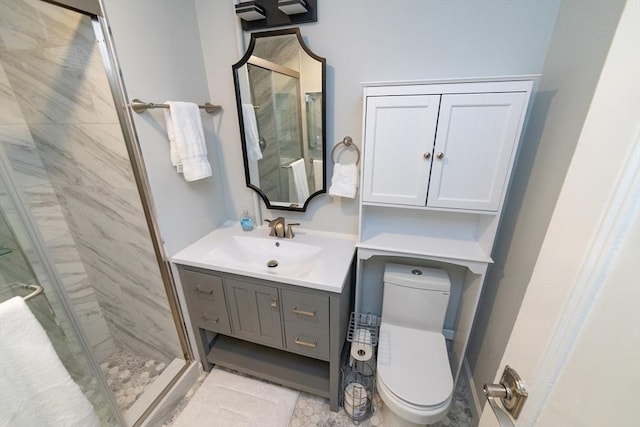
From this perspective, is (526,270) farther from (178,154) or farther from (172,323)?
(172,323)

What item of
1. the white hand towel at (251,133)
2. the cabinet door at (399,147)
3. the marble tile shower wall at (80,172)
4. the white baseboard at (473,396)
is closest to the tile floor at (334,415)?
the white baseboard at (473,396)

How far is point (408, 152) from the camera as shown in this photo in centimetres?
129

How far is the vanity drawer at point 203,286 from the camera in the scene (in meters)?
1.47

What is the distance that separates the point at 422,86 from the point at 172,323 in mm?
1924

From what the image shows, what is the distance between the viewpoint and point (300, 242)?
1663 millimetres

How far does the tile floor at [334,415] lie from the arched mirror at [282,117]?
1.21m

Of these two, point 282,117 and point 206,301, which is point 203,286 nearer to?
point 206,301

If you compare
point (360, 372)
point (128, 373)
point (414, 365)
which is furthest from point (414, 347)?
point (128, 373)

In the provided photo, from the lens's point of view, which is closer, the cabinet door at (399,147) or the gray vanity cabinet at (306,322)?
the cabinet door at (399,147)

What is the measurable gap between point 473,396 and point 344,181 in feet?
4.84

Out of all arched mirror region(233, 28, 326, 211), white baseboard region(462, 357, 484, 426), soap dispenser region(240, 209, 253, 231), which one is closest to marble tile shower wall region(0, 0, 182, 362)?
soap dispenser region(240, 209, 253, 231)

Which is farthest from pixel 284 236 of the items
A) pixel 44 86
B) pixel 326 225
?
pixel 44 86

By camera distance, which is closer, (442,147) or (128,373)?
(442,147)

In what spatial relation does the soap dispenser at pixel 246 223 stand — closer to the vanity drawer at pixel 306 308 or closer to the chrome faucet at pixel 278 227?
the chrome faucet at pixel 278 227
